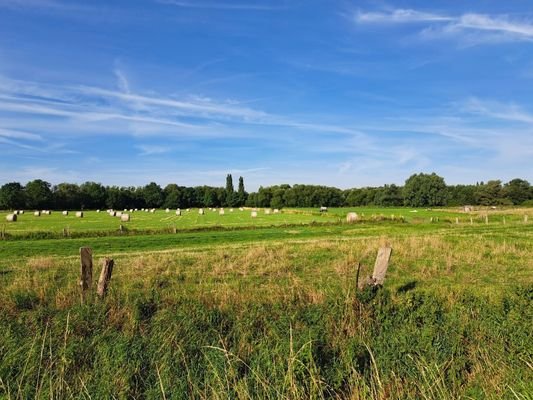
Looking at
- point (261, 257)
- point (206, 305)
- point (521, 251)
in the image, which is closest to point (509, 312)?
point (206, 305)

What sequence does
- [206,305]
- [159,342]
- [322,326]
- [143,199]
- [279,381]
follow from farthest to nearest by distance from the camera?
[143,199] → [206,305] → [322,326] → [159,342] → [279,381]

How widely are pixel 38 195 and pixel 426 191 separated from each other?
127 m

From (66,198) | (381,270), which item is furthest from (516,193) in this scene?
(381,270)

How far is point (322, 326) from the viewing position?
8.83 meters

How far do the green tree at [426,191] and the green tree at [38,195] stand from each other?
121035 millimetres

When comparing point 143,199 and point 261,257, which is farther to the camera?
point 143,199

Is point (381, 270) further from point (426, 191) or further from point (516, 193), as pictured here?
point (516, 193)

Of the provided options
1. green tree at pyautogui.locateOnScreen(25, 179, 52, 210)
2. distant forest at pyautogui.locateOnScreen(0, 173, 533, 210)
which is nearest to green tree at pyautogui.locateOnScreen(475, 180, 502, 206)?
distant forest at pyautogui.locateOnScreen(0, 173, 533, 210)

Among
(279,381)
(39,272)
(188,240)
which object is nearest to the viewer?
(279,381)

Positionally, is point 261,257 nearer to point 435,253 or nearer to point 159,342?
point 435,253

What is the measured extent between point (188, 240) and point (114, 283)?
23907 millimetres

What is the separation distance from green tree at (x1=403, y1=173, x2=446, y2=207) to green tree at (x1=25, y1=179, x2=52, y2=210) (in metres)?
121

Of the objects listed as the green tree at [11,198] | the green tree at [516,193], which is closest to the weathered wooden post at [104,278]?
the green tree at [11,198]

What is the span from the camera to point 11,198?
395ft
